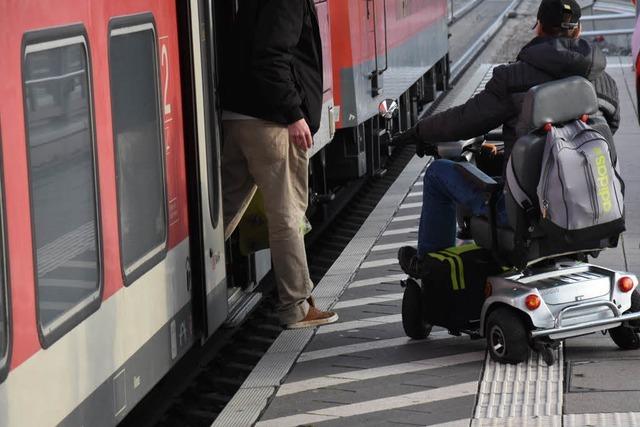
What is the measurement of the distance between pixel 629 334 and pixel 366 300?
1.86m

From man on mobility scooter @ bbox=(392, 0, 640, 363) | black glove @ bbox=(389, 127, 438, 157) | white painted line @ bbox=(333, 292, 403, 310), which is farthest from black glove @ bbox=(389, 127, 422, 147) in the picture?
white painted line @ bbox=(333, 292, 403, 310)

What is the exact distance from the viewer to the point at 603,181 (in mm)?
6500

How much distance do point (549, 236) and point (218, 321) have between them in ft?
4.56

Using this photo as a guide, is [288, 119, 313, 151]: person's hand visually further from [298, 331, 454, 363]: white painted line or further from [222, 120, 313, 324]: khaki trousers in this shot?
[298, 331, 454, 363]: white painted line

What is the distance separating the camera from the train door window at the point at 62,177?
4.53 meters

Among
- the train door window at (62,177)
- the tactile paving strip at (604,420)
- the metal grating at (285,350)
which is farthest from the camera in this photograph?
the metal grating at (285,350)

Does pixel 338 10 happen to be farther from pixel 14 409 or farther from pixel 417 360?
pixel 14 409

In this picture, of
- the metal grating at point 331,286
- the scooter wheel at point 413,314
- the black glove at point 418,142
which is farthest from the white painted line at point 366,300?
the black glove at point 418,142

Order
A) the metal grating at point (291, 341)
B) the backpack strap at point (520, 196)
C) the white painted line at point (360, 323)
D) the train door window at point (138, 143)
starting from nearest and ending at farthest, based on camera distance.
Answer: the train door window at point (138, 143), the backpack strap at point (520, 196), the metal grating at point (291, 341), the white painted line at point (360, 323)

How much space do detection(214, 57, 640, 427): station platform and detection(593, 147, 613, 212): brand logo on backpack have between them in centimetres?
65

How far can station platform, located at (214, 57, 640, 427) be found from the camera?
235 inches

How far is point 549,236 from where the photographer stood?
6.54m

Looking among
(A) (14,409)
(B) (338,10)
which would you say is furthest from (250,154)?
(B) (338,10)

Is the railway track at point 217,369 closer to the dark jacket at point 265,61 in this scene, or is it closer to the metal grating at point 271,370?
the metal grating at point 271,370
